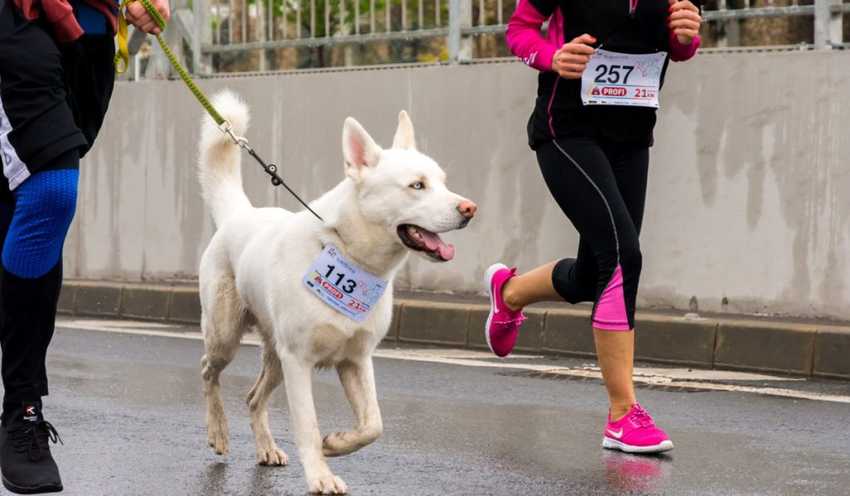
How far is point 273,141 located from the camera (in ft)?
42.3

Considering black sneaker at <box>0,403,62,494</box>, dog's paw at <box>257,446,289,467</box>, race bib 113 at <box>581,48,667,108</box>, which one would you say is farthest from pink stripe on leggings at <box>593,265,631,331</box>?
black sneaker at <box>0,403,62,494</box>

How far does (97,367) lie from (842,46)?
14.8ft

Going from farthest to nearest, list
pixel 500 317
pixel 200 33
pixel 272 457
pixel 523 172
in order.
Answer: pixel 200 33 → pixel 523 172 → pixel 500 317 → pixel 272 457

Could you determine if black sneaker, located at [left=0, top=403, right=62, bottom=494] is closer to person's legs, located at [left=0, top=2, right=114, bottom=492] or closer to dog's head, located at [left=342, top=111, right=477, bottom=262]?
person's legs, located at [left=0, top=2, right=114, bottom=492]

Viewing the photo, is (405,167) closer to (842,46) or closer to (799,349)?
(799,349)

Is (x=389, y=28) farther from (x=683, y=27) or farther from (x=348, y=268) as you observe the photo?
(x=348, y=268)

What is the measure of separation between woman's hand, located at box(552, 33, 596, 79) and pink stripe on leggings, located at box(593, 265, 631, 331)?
70 cm

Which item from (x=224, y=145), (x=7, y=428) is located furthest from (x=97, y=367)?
(x=7, y=428)

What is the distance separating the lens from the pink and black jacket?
6.36 metres

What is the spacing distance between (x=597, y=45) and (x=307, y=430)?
1.90 m

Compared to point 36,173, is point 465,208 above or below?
below

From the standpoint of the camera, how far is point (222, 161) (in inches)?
256

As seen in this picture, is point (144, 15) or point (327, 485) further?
point (327, 485)

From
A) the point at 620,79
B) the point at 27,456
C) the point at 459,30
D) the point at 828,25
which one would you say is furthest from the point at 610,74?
the point at 459,30
